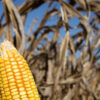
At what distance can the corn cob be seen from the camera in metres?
0.84

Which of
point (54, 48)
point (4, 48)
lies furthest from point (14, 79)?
→ point (54, 48)

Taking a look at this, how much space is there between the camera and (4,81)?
2.76 ft

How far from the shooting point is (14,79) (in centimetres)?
84

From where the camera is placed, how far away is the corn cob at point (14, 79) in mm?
839

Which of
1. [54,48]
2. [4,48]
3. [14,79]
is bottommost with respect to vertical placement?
[54,48]

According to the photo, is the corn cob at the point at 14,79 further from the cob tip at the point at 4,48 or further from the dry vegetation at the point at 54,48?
the dry vegetation at the point at 54,48

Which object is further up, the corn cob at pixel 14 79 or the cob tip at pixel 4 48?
the cob tip at pixel 4 48

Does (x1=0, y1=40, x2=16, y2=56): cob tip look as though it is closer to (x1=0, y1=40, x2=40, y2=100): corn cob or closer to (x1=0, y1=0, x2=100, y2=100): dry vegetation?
(x1=0, y1=40, x2=40, y2=100): corn cob

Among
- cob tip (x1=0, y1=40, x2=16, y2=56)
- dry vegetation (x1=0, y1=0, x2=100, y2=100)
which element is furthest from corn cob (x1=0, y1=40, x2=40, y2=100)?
dry vegetation (x1=0, y1=0, x2=100, y2=100)

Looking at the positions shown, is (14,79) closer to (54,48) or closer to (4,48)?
(4,48)

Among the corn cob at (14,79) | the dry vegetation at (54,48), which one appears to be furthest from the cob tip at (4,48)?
the dry vegetation at (54,48)

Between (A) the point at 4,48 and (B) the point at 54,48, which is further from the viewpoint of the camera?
(B) the point at 54,48

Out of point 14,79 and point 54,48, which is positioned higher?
point 14,79

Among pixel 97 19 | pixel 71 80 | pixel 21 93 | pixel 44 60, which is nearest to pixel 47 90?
pixel 71 80
